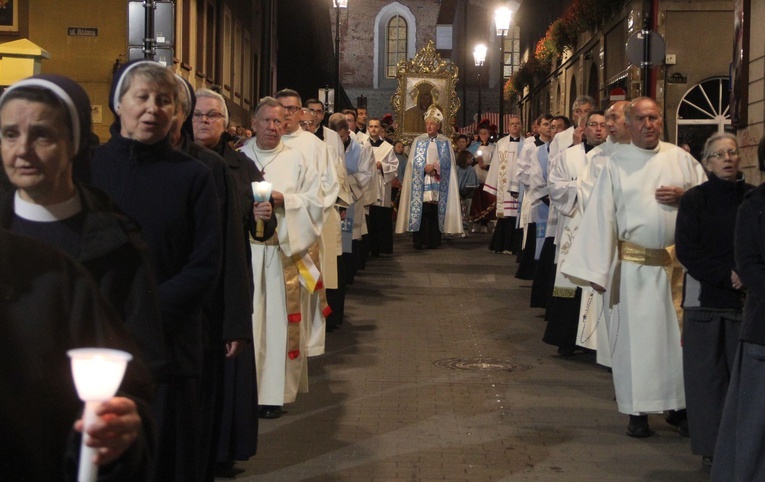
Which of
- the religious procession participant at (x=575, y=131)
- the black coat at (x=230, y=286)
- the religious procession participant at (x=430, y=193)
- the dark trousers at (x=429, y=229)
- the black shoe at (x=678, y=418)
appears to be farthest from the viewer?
the dark trousers at (x=429, y=229)

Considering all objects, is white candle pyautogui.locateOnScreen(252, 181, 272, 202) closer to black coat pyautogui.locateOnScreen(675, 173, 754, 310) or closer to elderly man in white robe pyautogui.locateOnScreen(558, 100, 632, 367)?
black coat pyautogui.locateOnScreen(675, 173, 754, 310)

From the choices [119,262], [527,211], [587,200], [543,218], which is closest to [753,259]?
[587,200]

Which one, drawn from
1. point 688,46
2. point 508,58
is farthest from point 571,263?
point 508,58

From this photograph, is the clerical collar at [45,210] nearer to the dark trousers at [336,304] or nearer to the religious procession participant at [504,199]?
the dark trousers at [336,304]

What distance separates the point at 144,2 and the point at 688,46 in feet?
37.5

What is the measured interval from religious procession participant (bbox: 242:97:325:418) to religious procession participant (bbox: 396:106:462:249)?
1501 centimetres

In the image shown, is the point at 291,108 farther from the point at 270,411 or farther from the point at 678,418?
the point at 678,418

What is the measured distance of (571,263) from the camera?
27.3 ft

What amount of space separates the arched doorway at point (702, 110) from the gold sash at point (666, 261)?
47.0ft

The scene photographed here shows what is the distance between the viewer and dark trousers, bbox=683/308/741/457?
7062 millimetres

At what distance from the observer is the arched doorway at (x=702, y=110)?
2206cm

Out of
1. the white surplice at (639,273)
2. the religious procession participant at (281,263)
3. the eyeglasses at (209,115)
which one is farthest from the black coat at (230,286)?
the white surplice at (639,273)

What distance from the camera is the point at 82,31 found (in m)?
21.3

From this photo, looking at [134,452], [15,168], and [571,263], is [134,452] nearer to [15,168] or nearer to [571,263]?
[15,168]
